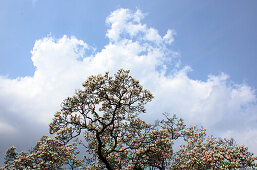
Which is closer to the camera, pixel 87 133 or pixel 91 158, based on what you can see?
pixel 87 133

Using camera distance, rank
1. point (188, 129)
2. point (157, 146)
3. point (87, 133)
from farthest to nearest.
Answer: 1. point (188, 129)
2. point (87, 133)
3. point (157, 146)

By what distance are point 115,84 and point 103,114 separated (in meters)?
4.22

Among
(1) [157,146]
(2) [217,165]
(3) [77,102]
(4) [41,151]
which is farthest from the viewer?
(4) [41,151]

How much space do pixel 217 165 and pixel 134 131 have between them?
970 cm

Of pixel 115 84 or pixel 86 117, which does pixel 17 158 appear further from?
→ pixel 115 84

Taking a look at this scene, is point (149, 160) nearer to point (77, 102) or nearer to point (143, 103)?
point (143, 103)

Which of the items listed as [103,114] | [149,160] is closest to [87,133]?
[103,114]

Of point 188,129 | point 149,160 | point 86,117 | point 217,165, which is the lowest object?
point 217,165

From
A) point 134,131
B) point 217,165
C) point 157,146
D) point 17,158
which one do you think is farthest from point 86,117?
point 17,158

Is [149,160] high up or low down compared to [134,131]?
down

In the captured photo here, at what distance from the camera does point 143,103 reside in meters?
19.9

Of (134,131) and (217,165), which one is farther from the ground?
(134,131)

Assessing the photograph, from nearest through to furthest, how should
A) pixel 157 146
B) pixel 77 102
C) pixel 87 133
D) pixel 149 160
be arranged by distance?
pixel 77 102 < pixel 157 146 < pixel 149 160 < pixel 87 133

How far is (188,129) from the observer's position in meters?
29.7
